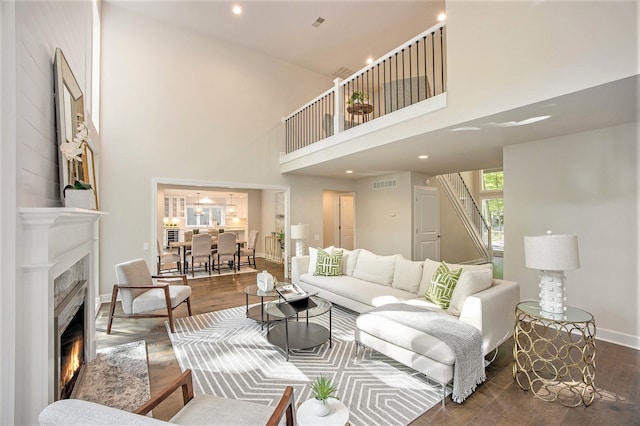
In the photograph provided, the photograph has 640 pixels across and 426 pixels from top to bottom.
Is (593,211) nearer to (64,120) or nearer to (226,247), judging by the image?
(64,120)

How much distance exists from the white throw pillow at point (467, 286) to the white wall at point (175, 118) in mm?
4575

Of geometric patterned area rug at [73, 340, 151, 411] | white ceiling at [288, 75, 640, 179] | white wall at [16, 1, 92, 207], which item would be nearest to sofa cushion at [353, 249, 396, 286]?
white ceiling at [288, 75, 640, 179]

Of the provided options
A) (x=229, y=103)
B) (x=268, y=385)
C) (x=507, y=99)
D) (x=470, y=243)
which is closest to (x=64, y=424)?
(x=268, y=385)

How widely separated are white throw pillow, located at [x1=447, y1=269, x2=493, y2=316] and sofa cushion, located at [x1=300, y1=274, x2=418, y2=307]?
0.68m

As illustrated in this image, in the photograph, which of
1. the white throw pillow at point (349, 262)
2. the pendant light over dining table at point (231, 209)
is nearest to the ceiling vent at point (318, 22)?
the white throw pillow at point (349, 262)

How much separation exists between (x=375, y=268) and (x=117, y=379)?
3165mm

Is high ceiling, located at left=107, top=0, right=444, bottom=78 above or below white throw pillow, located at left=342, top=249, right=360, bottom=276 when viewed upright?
above

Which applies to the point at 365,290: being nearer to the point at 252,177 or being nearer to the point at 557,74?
the point at 557,74

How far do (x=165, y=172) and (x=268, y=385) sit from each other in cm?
443

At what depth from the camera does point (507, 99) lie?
2.72 metres

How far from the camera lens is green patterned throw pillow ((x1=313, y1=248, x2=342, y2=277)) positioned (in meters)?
4.61

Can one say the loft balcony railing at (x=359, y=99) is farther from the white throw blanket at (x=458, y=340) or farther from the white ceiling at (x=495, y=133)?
the white throw blanket at (x=458, y=340)

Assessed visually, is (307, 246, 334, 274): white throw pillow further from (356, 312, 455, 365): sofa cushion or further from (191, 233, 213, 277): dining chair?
(191, 233, 213, 277): dining chair

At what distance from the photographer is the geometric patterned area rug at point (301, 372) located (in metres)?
2.18
